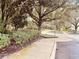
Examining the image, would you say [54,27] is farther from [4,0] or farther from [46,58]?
[46,58]

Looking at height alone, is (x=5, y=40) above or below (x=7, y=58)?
above

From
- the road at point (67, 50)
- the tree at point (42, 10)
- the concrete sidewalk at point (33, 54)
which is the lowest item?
the road at point (67, 50)

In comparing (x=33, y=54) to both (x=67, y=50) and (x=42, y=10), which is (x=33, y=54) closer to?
(x=67, y=50)

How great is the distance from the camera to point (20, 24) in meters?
25.8

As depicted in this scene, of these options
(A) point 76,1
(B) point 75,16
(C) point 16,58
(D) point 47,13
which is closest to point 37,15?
(D) point 47,13

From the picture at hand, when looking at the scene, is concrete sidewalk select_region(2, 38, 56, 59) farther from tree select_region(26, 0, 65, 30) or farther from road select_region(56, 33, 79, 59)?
tree select_region(26, 0, 65, 30)

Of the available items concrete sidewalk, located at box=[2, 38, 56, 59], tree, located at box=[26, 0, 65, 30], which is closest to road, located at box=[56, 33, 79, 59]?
concrete sidewalk, located at box=[2, 38, 56, 59]

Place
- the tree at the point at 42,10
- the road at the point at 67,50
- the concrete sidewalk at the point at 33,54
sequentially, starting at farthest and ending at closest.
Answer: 1. the tree at the point at 42,10
2. the road at the point at 67,50
3. the concrete sidewalk at the point at 33,54

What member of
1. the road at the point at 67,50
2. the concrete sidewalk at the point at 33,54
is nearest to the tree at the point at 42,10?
the road at the point at 67,50

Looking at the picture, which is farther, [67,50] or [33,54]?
[67,50]

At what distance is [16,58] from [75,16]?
129ft

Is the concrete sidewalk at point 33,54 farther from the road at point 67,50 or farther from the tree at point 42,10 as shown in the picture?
the tree at point 42,10

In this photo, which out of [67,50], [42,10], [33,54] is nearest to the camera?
[33,54]

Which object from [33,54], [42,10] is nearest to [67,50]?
[33,54]
